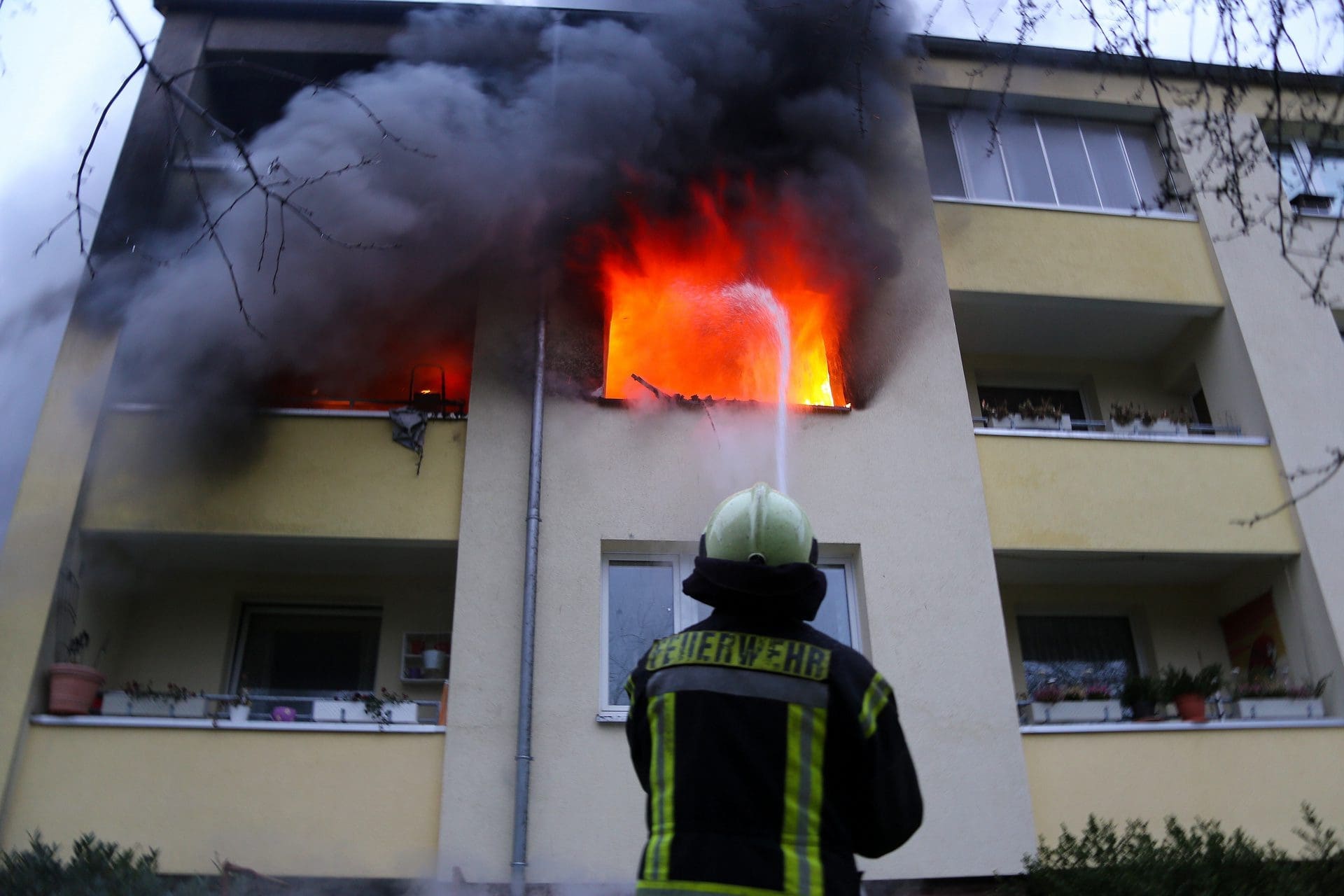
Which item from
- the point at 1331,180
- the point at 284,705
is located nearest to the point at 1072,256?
the point at 1331,180

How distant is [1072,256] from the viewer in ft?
30.6

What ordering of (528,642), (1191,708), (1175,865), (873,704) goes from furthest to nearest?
(1191,708), (528,642), (1175,865), (873,704)

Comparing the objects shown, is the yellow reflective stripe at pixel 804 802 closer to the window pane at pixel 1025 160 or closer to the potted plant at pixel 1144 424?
the potted plant at pixel 1144 424

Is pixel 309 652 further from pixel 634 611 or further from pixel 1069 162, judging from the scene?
pixel 1069 162

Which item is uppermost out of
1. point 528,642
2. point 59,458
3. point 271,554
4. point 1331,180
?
point 1331,180

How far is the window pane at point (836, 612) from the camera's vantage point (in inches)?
292

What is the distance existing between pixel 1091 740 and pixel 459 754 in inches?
163

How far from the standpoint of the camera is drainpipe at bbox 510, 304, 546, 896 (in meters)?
6.31

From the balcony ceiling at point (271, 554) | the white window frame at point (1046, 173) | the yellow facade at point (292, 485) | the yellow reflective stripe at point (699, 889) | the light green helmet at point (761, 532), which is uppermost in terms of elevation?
the white window frame at point (1046, 173)

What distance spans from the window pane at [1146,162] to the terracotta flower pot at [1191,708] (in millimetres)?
4636

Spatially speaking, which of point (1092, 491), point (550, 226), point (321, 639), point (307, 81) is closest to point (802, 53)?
point (550, 226)

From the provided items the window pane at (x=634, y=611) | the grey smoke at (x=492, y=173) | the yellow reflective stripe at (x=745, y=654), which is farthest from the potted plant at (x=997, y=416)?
the yellow reflective stripe at (x=745, y=654)

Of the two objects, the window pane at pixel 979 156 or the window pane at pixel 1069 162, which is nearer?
the window pane at pixel 979 156

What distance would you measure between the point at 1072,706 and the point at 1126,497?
1749 millimetres
